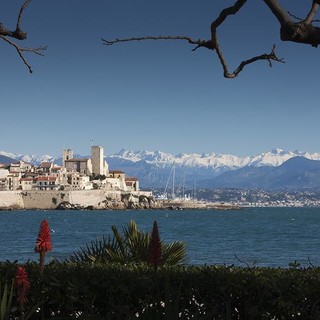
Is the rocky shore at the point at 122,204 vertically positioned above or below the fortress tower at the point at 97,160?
below

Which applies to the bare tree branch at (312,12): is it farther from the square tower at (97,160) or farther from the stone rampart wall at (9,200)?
the square tower at (97,160)

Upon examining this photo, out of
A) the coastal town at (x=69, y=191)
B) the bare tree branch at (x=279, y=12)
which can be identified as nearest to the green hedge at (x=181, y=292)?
the bare tree branch at (x=279, y=12)

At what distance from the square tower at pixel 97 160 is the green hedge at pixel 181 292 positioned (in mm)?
154628

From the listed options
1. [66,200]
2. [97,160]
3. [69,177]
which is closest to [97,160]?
[97,160]

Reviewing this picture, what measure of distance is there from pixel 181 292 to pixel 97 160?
156183 millimetres

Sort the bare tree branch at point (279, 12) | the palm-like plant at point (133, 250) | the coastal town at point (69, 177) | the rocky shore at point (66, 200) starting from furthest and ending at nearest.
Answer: the coastal town at point (69, 177) → the rocky shore at point (66, 200) → the palm-like plant at point (133, 250) → the bare tree branch at point (279, 12)

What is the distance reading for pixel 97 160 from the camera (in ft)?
529

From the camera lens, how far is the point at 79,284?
238 inches

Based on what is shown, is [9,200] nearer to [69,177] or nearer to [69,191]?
[69,191]

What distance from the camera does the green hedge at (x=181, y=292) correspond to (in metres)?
5.69

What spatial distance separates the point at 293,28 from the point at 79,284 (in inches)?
146

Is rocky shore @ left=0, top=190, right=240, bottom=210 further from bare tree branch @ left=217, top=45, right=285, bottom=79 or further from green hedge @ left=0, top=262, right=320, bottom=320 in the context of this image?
bare tree branch @ left=217, top=45, right=285, bottom=79

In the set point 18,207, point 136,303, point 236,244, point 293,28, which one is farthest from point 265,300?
point 18,207

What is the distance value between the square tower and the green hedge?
15463cm
